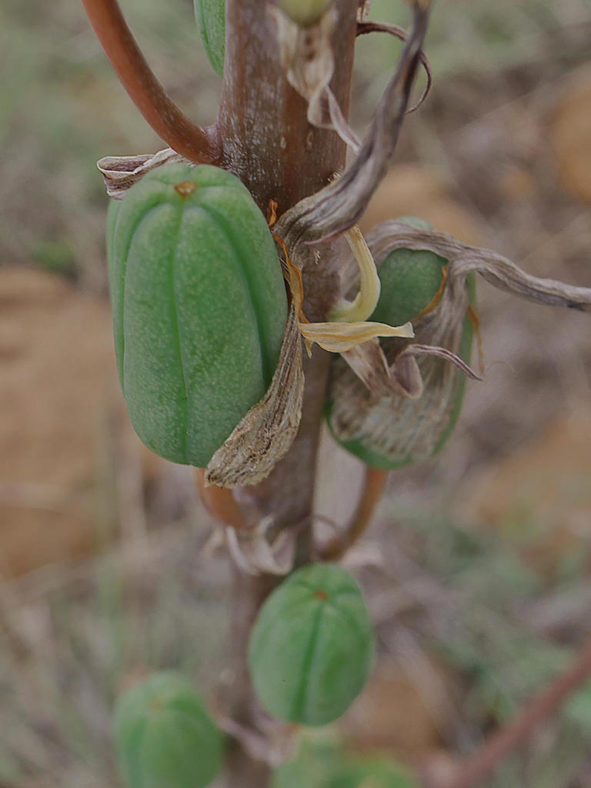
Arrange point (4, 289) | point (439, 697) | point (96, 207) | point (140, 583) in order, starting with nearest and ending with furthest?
point (439, 697) < point (140, 583) < point (4, 289) < point (96, 207)

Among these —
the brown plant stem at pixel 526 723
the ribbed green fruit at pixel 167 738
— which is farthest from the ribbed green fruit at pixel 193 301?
the brown plant stem at pixel 526 723

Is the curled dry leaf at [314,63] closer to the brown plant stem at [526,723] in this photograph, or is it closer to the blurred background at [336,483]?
the blurred background at [336,483]

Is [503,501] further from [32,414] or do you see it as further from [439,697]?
[32,414]

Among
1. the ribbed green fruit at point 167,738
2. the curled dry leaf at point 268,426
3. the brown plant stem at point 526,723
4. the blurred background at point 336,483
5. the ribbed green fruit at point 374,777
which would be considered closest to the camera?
the curled dry leaf at point 268,426

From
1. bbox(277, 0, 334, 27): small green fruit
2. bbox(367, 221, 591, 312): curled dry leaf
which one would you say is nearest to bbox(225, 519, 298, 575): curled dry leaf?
bbox(367, 221, 591, 312): curled dry leaf

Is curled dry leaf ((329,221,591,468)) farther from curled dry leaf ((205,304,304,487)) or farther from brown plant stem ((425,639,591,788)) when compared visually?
brown plant stem ((425,639,591,788))

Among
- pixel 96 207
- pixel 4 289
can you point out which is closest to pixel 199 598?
pixel 4 289
